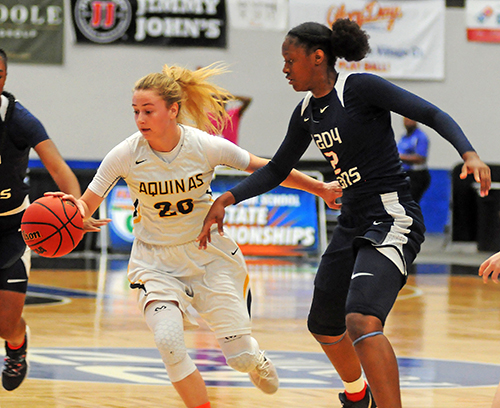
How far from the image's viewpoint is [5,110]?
4602mm

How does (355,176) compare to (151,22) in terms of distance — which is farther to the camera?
(151,22)

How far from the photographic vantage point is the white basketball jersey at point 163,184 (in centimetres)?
417

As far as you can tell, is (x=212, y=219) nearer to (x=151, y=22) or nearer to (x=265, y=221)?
(x=265, y=221)

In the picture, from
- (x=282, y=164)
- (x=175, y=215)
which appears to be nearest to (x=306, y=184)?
(x=282, y=164)

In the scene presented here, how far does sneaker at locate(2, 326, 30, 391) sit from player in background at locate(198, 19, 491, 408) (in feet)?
5.04

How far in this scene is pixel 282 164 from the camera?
427cm

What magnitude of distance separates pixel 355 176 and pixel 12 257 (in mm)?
2063

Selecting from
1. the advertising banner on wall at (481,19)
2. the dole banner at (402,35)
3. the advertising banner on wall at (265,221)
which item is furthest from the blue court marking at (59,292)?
the advertising banner on wall at (481,19)

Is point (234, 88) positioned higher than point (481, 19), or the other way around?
point (481, 19)

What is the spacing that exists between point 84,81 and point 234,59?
285 cm

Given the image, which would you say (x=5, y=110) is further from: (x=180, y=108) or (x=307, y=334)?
(x=307, y=334)

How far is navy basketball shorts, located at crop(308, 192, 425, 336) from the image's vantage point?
3639 mm

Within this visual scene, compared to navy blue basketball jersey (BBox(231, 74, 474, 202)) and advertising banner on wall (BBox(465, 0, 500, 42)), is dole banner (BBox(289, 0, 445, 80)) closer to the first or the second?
advertising banner on wall (BBox(465, 0, 500, 42))

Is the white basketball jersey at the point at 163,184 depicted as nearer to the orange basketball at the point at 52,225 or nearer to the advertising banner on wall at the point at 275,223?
the orange basketball at the point at 52,225
